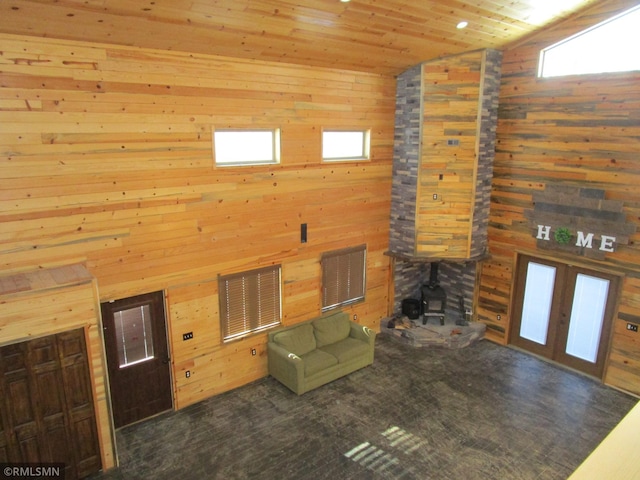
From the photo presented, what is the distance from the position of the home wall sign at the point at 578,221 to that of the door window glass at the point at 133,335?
699 cm

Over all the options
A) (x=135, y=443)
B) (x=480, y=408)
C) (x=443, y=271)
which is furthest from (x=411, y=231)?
(x=135, y=443)

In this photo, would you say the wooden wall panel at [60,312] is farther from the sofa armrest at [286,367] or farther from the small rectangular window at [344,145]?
the small rectangular window at [344,145]

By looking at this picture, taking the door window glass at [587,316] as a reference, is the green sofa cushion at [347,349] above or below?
below

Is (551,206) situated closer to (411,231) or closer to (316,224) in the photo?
(411,231)

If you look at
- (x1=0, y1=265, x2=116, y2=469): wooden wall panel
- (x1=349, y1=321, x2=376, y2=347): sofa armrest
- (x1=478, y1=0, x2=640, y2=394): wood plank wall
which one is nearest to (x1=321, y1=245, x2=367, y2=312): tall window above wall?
(x1=349, y1=321, x2=376, y2=347): sofa armrest

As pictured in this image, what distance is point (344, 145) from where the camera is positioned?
28.8 ft

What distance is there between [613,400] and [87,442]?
7.95 meters

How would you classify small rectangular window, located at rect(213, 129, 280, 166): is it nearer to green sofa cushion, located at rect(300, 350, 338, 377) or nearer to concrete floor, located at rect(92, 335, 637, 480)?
green sofa cushion, located at rect(300, 350, 338, 377)

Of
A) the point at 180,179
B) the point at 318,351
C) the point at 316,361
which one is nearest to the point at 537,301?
the point at 318,351

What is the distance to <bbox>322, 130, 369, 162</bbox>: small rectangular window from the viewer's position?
850cm

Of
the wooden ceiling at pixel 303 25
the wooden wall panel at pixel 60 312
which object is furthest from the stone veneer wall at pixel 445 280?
the wooden wall panel at pixel 60 312

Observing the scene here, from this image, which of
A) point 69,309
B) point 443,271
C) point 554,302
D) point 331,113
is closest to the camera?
point 69,309

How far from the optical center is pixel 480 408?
7406mm

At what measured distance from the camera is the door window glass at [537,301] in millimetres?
8867
